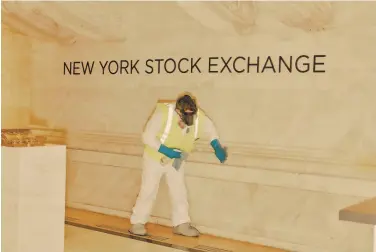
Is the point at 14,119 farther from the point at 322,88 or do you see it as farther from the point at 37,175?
the point at 322,88

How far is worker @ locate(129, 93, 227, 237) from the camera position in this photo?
5.29 metres

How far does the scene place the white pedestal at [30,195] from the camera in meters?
4.10

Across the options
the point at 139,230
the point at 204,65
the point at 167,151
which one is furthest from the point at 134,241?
the point at 204,65

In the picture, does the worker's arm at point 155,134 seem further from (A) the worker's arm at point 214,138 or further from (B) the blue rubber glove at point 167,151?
(A) the worker's arm at point 214,138

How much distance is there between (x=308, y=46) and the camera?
4.96 m

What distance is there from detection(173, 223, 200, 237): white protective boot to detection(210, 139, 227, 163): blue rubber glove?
32.9 inches

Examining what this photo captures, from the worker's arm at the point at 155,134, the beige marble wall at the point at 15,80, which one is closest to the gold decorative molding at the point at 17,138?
the worker's arm at the point at 155,134

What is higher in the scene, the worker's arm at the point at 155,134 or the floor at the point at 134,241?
the worker's arm at the point at 155,134

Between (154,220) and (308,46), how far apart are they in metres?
2.74

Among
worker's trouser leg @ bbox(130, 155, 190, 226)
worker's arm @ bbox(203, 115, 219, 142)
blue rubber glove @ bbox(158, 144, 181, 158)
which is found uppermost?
worker's arm @ bbox(203, 115, 219, 142)

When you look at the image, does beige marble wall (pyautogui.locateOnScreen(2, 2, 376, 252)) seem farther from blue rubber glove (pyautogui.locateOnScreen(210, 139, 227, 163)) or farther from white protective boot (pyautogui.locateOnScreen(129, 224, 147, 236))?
white protective boot (pyautogui.locateOnScreen(129, 224, 147, 236))

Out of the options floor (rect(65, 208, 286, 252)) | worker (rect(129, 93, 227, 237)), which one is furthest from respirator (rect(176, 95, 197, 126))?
floor (rect(65, 208, 286, 252))

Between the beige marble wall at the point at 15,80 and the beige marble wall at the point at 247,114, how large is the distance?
25.3 inches

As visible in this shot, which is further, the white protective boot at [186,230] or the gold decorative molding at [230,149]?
the white protective boot at [186,230]
